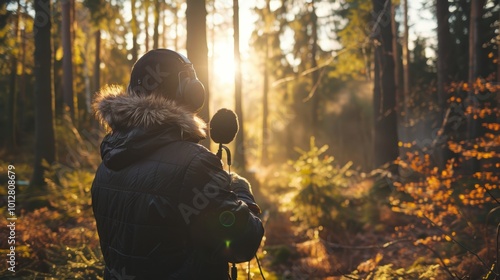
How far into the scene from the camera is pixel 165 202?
6.36 ft

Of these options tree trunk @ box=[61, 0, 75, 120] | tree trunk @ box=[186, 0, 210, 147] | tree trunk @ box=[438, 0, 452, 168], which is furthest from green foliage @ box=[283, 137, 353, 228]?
tree trunk @ box=[61, 0, 75, 120]

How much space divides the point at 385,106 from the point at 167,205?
10735 mm

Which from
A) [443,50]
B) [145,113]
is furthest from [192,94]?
[443,50]

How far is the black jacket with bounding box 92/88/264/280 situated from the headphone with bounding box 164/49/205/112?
225 millimetres

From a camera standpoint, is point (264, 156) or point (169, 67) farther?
point (264, 156)

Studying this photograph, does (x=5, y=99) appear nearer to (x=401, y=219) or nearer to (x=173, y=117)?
(x=401, y=219)

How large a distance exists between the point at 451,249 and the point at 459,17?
19.7 m

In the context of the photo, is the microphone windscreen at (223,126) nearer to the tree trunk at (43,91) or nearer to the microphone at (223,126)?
the microphone at (223,126)

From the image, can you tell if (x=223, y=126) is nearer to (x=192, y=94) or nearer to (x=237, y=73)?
(x=192, y=94)

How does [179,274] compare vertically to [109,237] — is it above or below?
below

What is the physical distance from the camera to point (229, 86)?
81.1ft

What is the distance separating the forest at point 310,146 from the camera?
5676mm

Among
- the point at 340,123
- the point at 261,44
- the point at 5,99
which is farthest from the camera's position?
the point at 340,123

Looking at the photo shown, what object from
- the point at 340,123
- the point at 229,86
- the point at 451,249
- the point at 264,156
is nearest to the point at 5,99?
the point at 229,86
